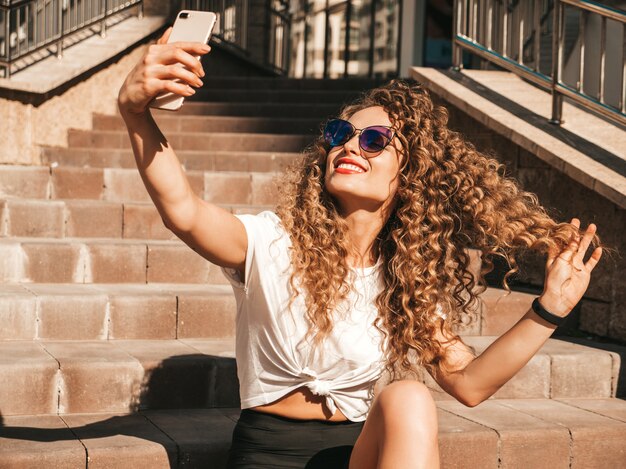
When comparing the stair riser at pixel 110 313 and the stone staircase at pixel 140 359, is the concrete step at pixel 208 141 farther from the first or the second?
the stair riser at pixel 110 313

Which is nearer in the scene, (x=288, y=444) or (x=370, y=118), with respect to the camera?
(x=288, y=444)

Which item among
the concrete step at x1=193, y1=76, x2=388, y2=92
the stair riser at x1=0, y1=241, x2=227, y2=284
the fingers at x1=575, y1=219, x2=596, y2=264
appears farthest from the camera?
the concrete step at x1=193, y1=76, x2=388, y2=92

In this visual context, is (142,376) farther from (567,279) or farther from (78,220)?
(78,220)

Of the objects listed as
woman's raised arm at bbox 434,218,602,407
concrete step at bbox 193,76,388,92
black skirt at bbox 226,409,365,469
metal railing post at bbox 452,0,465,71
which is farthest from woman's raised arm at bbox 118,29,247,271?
concrete step at bbox 193,76,388,92

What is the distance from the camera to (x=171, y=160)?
216 cm

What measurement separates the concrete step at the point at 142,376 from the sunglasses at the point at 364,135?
143cm

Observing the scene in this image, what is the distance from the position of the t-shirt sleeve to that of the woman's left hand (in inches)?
31.0

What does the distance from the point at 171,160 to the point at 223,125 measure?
248 inches

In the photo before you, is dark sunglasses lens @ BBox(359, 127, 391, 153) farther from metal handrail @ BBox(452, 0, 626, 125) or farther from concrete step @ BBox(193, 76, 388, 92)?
concrete step @ BBox(193, 76, 388, 92)

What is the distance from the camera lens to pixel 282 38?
43.4 feet

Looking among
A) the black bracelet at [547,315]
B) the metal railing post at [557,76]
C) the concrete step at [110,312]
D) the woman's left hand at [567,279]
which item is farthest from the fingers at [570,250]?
the metal railing post at [557,76]

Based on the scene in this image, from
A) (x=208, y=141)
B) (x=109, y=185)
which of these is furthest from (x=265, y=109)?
(x=109, y=185)

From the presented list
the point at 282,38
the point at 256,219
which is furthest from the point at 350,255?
the point at 282,38

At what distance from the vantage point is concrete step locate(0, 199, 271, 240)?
5.35 meters
